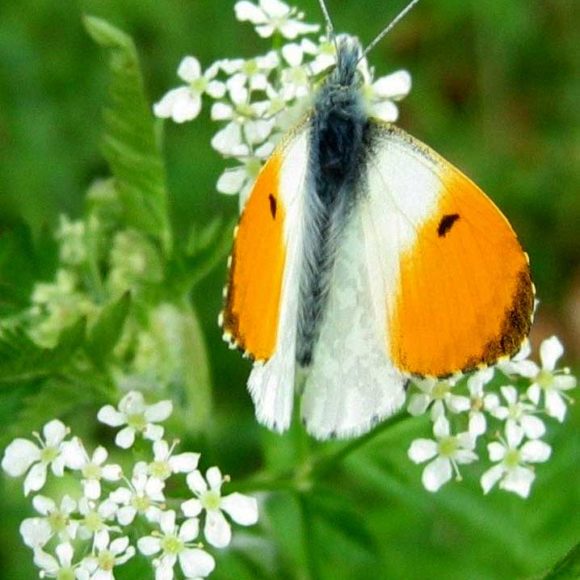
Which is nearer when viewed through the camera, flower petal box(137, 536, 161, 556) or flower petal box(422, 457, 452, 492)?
flower petal box(137, 536, 161, 556)

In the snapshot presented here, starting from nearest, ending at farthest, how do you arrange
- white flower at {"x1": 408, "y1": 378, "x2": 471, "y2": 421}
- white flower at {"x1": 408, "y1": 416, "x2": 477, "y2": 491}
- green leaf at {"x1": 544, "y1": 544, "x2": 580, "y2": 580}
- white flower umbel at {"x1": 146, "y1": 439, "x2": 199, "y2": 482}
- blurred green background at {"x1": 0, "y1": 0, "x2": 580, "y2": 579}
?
green leaf at {"x1": 544, "y1": 544, "x2": 580, "y2": 580} → white flower umbel at {"x1": 146, "y1": 439, "x2": 199, "y2": 482} → white flower at {"x1": 408, "y1": 378, "x2": 471, "y2": 421} → white flower at {"x1": 408, "y1": 416, "x2": 477, "y2": 491} → blurred green background at {"x1": 0, "y1": 0, "x2": 580, "y2": 579}

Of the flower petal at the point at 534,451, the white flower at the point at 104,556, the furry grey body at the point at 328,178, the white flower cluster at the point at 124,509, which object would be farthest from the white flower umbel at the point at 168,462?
the flower petal at the point at 534,451

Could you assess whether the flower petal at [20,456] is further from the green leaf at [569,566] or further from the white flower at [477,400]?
the green leaf at [569,566]

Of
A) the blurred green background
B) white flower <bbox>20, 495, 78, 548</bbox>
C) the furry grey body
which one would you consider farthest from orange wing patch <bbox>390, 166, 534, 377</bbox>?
the blurred green background

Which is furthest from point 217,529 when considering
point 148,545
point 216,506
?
point 148,545

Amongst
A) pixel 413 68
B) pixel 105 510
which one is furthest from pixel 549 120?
pixel 105 510

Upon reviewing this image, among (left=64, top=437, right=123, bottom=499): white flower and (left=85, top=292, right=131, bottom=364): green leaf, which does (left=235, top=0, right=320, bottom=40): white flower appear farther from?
(left=64, top=437, right=123, bottom=499): white flower
